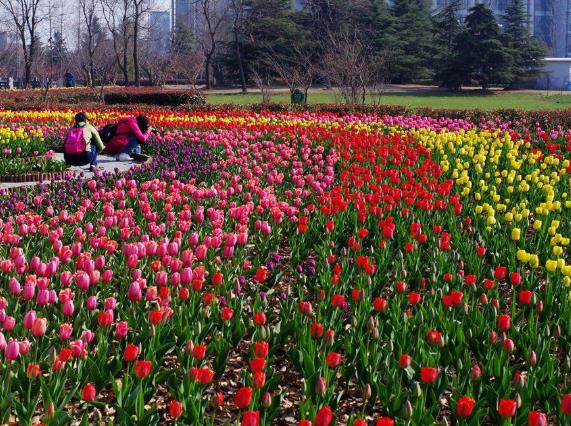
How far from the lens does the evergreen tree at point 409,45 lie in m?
55.1

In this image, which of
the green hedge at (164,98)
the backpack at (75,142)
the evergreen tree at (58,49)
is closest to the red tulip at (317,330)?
the backpack at (75,142)

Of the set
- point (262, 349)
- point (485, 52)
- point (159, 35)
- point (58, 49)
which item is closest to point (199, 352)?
point (262, 349)

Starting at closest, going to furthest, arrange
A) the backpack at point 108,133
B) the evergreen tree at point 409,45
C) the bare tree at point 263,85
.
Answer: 1. the backpack at point 108,133
2. the bare tree at point 263,85
3. the evergreen tree at point 409,45

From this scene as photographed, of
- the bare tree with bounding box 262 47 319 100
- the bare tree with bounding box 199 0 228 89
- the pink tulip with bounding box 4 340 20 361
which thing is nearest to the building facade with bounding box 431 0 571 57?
the bare tree with bounding box 199 0 228 89

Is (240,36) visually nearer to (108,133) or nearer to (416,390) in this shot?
(108,133)

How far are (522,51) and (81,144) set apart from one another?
46543 millimetres

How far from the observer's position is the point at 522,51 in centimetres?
5212

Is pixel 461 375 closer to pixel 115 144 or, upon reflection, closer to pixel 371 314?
pixel 371 314

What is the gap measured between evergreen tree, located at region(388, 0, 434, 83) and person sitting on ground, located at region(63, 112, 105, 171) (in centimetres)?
4457

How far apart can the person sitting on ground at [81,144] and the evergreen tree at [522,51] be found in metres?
44.1

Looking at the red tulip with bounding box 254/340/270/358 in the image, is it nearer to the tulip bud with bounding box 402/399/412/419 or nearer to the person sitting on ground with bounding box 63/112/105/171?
the tulip bud with bounding box 402/399/412/419

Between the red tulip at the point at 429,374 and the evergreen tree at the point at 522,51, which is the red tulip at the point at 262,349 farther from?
the evergreen tree at the point at 522,51

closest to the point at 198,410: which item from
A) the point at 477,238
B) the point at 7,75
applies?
the point at 477,238

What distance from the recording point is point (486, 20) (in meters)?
50.4
